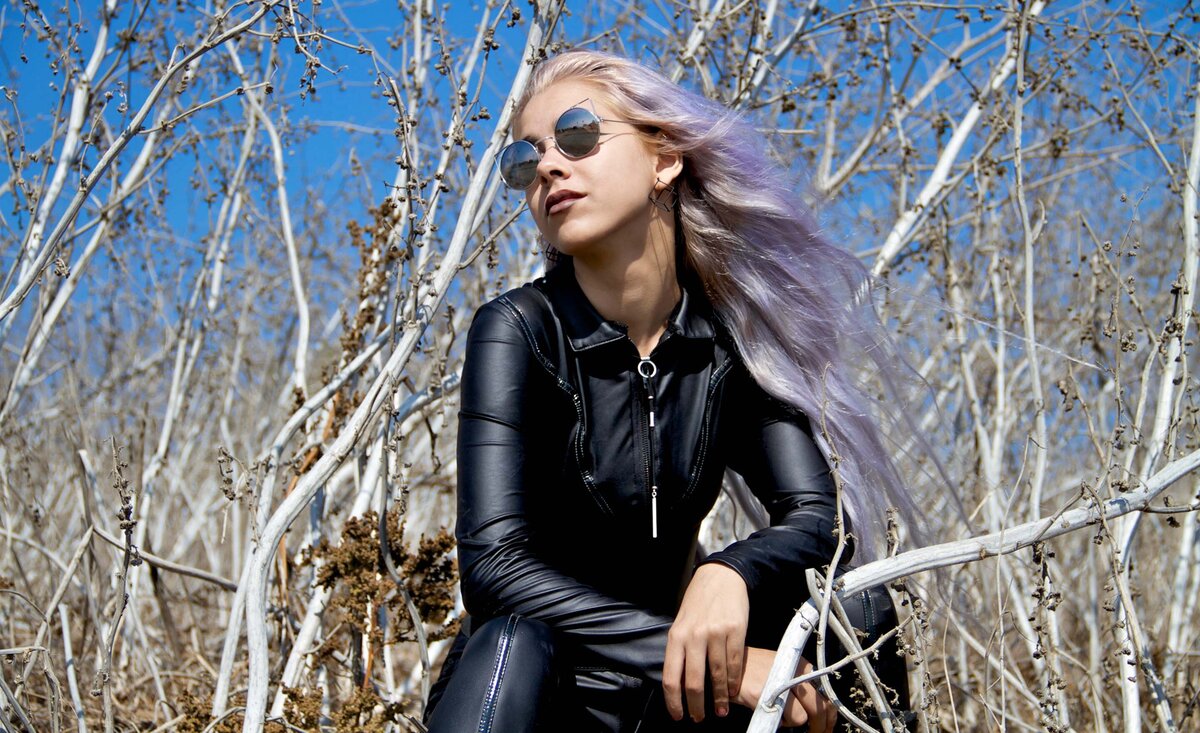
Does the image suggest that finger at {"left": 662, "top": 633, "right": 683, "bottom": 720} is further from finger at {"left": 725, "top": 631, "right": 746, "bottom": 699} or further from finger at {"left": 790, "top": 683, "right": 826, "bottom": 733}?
finger at {"left": 790, "top": 683, "right": 826, "bottom": 733}

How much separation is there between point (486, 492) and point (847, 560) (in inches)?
26.7

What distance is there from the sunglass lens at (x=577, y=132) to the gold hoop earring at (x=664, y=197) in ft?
0.55

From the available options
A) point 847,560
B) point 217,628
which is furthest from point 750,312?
point 217,628

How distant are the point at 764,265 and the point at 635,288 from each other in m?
0.30

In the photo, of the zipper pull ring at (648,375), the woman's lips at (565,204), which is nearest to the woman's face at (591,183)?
the woman's lips at (565,204)

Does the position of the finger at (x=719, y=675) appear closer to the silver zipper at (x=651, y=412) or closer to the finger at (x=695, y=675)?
the finger at (x=695, y=675)

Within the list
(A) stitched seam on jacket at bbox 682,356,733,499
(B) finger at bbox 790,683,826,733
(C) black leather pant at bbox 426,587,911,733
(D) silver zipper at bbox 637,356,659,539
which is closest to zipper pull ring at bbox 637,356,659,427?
(D) silver zipper at bbox 637,356,659,539

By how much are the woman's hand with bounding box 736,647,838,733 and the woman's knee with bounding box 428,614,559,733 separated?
0.32 metres

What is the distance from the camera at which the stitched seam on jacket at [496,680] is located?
5.64ft

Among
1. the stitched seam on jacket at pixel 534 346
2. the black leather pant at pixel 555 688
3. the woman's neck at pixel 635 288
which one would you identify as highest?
the woman's neck at pixel 635 288

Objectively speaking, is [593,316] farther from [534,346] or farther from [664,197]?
[664,197]

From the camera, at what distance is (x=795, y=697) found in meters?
1.84

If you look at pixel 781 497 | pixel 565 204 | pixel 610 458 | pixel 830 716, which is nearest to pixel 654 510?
pixel 610 458

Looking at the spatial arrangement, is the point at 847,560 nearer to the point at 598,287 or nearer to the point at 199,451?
the point at 598,287
